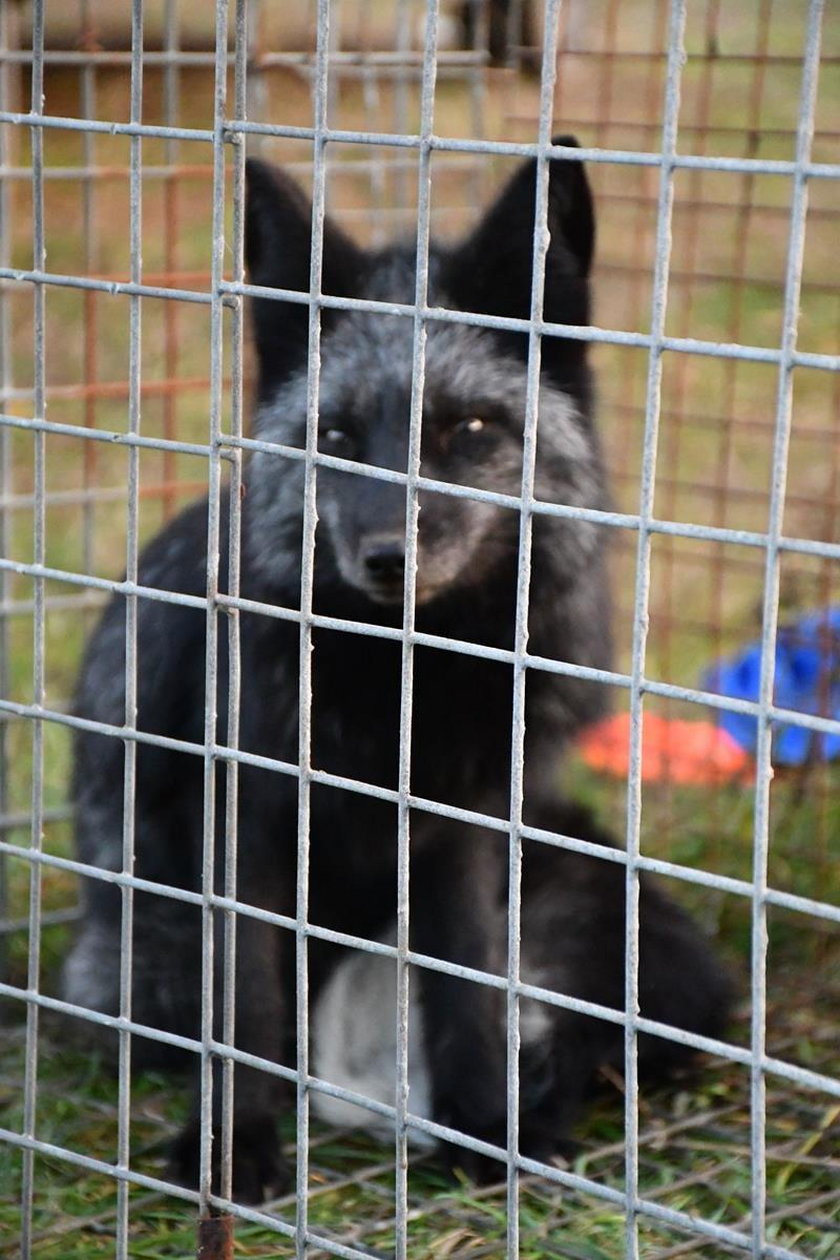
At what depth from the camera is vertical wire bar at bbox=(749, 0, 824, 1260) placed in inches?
53.6

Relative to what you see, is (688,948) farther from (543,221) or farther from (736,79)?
(736,79)

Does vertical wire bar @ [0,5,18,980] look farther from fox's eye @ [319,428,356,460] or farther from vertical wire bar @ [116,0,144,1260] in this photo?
vertical wire bar @ [116,0,144,1260]

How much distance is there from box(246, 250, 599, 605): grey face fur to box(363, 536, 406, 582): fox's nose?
0.53 ft

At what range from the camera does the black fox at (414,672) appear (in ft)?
8.68

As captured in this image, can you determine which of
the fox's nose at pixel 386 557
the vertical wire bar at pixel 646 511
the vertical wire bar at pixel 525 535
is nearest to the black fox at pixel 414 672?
the fox's nose at pixel 386 557

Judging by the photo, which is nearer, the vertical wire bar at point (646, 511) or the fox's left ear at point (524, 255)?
the vertical wire bar at point (646, 511)

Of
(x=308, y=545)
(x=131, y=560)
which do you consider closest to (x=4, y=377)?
(x=131, y=560)

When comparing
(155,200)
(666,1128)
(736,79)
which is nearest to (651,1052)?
(666,1128)

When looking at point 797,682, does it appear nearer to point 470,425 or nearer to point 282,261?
point 470,425

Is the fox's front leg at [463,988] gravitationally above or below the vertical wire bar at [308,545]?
below

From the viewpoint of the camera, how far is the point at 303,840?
6.39ft

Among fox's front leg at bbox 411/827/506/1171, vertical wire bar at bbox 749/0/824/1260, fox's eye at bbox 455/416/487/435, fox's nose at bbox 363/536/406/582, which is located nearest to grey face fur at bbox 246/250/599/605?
fox's eye at bbox 455/416/487/435

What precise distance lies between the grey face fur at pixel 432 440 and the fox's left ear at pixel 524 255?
86mm

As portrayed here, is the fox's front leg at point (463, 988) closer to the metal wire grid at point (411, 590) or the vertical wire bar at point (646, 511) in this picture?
the metal wire grid at point (411, 590)
